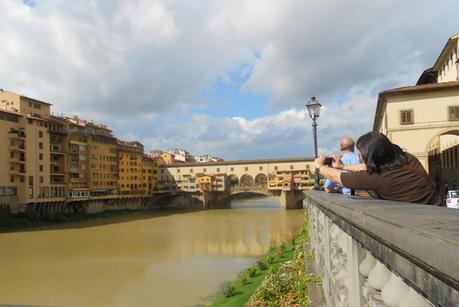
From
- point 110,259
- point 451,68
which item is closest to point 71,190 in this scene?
point 110,259

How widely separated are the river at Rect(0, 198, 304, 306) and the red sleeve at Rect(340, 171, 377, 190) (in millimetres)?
13955

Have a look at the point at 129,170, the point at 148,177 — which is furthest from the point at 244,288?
the point at 148,177

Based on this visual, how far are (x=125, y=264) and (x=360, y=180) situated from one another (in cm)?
2322

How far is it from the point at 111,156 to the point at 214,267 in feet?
169

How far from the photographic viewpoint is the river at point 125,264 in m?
18.1

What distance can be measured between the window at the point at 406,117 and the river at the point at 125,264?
12.5 meters

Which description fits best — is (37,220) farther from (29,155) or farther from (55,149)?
(55,149)

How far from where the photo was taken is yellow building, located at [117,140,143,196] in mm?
75688

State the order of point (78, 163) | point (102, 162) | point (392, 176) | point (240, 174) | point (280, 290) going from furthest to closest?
point (240, 174)
point (102, 162)
point (78, 163)
point (280, 290)
point (392, 176)

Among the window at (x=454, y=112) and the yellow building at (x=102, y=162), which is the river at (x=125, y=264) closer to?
the window at (x=454, y=112)

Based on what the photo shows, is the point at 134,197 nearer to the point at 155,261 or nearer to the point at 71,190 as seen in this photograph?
the point at 71,190

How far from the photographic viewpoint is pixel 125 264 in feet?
81.9

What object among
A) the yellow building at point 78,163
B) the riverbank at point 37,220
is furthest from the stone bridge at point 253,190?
the yellow building at point 78,163

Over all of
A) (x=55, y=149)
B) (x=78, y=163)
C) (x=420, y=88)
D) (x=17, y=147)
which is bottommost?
(x=78, y=163)
